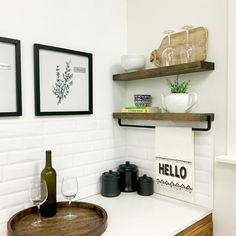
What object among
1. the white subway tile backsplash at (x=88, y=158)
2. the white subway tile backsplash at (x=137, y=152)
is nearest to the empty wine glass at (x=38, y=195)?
the white subway tile backsplash at (x=88, y=158)

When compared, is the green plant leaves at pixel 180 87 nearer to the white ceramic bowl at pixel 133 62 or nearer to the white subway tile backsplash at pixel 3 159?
the white ceramic bowl at pixel 133 62

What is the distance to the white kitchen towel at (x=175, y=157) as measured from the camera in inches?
56.0

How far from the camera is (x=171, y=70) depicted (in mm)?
1418

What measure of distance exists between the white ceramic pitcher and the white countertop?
534mm

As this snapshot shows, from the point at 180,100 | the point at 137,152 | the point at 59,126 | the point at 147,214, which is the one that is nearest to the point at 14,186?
the point at 59,126

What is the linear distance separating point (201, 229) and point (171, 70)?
84cm

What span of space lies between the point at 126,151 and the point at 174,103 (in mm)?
610

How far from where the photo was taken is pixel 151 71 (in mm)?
1512

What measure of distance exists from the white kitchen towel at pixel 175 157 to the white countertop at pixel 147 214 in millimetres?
113

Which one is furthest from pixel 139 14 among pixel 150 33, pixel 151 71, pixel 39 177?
pixel 39 177

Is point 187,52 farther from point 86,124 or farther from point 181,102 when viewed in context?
point 86,124

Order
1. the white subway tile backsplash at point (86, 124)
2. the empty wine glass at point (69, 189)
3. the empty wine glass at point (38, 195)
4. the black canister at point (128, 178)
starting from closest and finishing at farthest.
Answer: the empty wine glass at point (38, 195), the empty wine glass at point (69, 189), the white subway tile backsplash at point (86, 124), the black canister at point (128, 178)

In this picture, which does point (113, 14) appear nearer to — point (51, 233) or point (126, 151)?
point (126, 151)

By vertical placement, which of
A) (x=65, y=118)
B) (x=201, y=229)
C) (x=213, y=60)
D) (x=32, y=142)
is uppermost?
(x=213, y=60)
